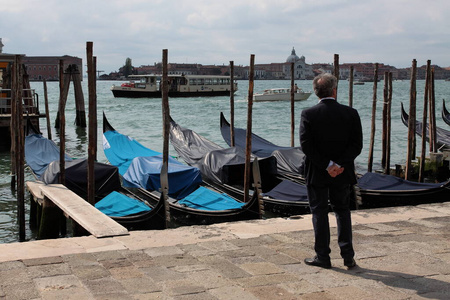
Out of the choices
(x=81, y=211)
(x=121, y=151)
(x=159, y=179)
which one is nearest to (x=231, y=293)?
(x=81, y=211)

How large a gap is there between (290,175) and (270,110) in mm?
23189

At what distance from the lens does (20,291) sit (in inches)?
105

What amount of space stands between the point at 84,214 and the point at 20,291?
1.80 metres

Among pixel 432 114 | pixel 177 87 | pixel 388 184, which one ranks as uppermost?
pixel 177 87

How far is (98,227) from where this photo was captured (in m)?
3.87

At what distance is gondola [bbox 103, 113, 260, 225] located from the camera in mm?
6348

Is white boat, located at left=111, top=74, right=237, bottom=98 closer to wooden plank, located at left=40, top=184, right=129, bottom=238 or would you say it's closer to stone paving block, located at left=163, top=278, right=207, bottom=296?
wooden plank, located at left=40, top=184, right=129, bottom=238

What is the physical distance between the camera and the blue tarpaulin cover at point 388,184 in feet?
23.1

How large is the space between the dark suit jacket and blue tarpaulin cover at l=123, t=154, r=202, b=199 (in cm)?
467

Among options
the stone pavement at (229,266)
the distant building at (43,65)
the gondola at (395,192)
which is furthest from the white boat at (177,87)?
the distant building at (43,65)

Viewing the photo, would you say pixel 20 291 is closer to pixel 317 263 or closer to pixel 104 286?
pixel 104 286

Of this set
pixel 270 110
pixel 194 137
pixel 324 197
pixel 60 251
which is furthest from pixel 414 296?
pixel 270 110

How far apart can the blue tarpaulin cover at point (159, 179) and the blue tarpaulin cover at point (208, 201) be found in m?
0.55

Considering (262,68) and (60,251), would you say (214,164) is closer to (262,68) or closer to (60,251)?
(60,251)
